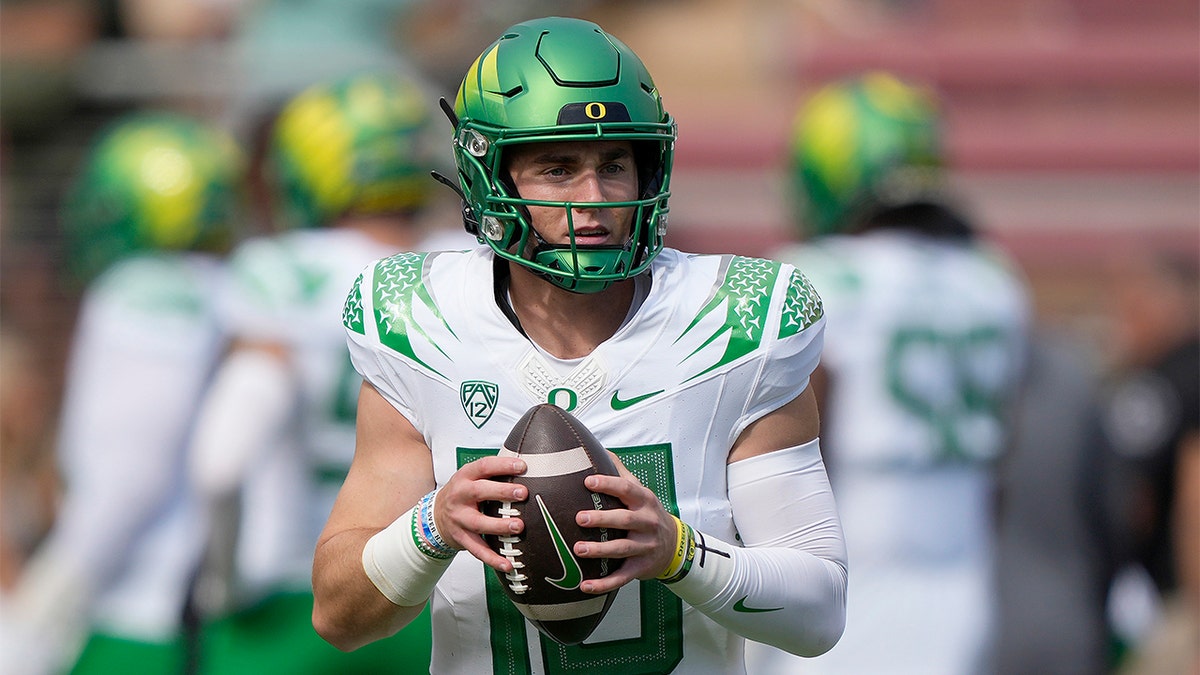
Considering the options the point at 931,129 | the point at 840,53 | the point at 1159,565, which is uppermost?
the point at 931,129

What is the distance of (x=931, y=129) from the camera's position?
5.73 m

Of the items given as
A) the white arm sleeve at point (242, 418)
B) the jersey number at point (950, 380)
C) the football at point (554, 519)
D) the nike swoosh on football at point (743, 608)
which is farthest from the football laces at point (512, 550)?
the jersey number at point (950, 380)

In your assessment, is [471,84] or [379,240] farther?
[379,240]

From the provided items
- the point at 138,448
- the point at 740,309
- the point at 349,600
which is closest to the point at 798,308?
the point at 740,309

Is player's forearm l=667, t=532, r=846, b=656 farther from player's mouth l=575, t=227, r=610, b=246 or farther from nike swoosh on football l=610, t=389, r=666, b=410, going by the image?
player's mouth l=575, t=227, r=610, b=246

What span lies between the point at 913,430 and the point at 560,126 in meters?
2.55

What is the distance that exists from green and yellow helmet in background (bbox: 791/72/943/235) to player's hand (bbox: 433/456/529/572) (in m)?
3.07

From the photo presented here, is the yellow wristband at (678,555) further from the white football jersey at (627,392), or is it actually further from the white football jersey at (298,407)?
the white football jersey at (298,407)

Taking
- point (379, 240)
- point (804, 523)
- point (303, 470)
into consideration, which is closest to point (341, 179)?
point (379, 240)

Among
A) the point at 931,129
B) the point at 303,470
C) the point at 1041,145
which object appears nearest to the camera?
the point at 303,470

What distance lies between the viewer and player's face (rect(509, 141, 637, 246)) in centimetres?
275

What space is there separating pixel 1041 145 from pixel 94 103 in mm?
7666

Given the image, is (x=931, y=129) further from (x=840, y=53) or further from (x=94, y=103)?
(x=840, y=53)

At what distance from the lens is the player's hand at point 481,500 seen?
2455 millimetres
